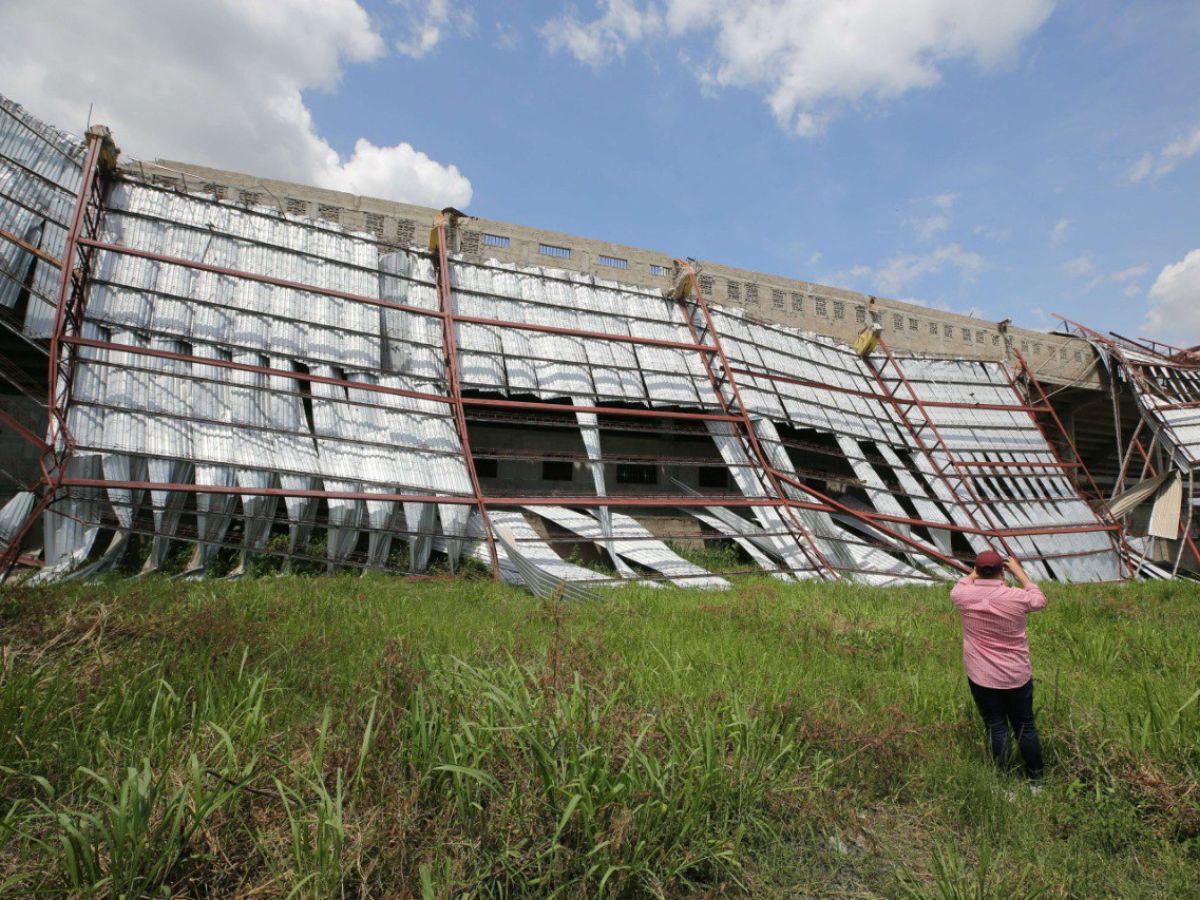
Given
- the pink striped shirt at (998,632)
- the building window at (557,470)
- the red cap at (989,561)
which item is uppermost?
the building window at (557,470)

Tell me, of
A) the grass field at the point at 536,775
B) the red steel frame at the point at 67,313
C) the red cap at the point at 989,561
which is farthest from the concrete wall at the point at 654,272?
the red cap at the point at 989,561

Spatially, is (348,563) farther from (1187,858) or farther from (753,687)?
(1187,858)

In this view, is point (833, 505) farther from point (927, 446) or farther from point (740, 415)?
point (927, 446)

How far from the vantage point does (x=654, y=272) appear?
16.6m

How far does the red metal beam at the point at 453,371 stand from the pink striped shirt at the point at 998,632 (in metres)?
5.99

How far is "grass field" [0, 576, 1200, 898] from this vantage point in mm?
2158

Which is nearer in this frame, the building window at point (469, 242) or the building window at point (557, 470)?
the building window at point (557, 470)

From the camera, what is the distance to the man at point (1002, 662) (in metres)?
3.35

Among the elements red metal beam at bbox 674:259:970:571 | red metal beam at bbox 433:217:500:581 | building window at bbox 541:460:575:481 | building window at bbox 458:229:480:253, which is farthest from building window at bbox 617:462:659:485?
building window at bbox 458:229:480:253

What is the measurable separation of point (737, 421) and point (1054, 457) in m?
9.09

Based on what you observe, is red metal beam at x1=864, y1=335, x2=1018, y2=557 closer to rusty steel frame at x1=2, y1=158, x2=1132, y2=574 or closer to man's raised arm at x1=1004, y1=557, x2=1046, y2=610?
rusty steel frame at x1=2, y1=158, x2=1132, y2=574

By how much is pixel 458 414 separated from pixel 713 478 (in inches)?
259

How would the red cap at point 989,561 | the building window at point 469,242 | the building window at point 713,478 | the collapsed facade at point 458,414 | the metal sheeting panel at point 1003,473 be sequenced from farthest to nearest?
the building window at point 469,242, the building window at point 713,478, the metal sheeting panel at point 1003,473, the collapsed facade at point 458,414, the red cap at point 989,561

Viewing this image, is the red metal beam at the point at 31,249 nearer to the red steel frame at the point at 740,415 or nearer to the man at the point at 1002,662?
the red steel frame at the point at 740,415
